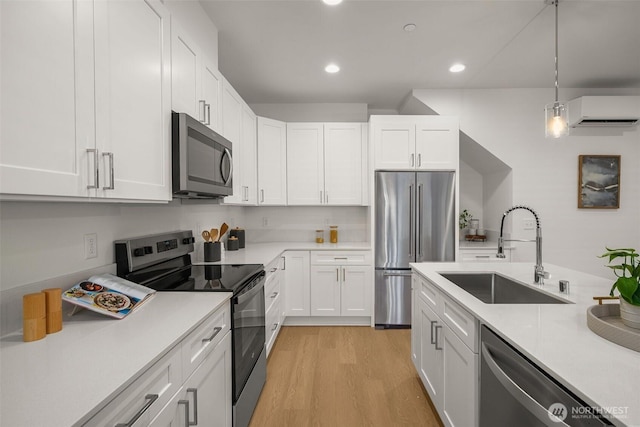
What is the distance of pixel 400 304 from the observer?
357 centimetres

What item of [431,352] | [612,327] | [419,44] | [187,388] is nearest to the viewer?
[612,327]

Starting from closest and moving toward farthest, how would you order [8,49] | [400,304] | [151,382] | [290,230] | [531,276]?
[8,49] → [151,382] → [531,276] → [400,304] → [290,230]

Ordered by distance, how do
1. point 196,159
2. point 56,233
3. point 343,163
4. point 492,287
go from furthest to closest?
1. point 343,163
2. point 492,287
3. point 196,159
4. point 56,233

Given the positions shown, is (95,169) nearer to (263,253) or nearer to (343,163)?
(263,253)

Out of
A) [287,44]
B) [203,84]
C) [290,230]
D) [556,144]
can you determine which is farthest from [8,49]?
[556,144]

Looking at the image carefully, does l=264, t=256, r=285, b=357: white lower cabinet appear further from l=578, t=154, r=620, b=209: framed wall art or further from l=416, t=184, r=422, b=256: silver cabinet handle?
l=578, t=154, r=620, b=209: framed wall art

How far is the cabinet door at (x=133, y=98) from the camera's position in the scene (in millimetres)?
1138

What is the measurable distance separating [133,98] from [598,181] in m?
4.75

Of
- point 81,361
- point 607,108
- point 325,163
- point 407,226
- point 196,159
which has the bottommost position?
point 81,361

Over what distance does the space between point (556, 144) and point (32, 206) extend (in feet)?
15.6

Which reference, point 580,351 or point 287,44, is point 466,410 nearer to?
point 580,351

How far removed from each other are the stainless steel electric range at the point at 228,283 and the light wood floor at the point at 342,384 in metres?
0.20

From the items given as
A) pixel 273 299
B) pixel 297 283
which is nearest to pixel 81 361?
pixel 273 299

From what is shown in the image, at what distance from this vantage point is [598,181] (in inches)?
147
